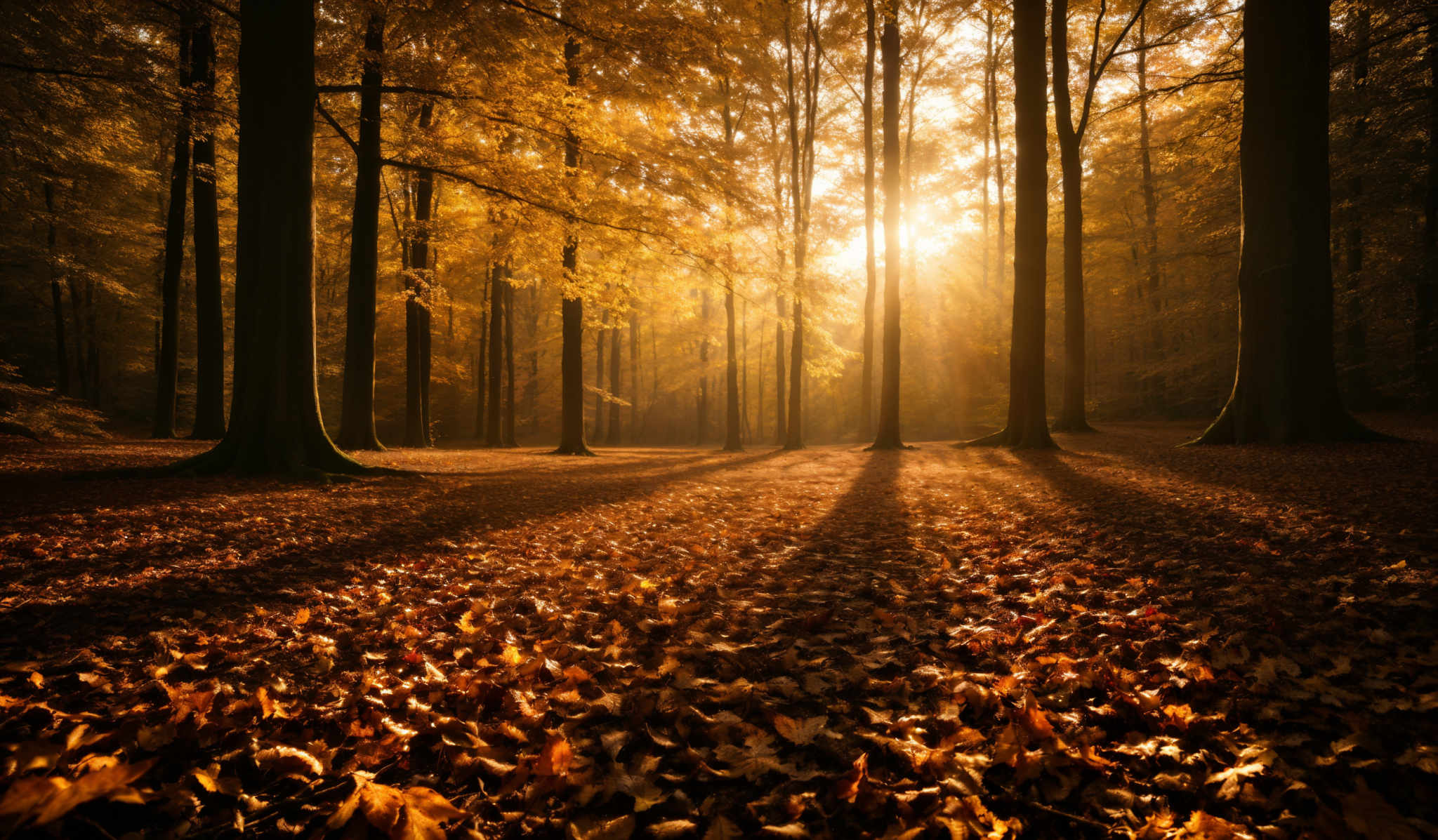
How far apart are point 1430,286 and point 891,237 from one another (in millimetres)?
11378

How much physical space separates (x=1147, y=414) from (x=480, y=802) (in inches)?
1023

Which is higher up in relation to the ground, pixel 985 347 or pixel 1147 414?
pixel 985 347

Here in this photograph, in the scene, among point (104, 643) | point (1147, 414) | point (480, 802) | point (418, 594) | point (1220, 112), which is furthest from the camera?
point (1147, 414)

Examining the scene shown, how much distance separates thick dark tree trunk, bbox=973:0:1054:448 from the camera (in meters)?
10.3

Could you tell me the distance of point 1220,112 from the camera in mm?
11047

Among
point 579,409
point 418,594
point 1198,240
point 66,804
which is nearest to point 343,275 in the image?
point 579,409

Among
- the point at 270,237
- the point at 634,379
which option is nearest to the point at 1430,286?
the point at 270,237

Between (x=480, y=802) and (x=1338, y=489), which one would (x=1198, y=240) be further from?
(x=480, y=802)

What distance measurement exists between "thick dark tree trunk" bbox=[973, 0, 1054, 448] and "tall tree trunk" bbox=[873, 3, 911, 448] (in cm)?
327

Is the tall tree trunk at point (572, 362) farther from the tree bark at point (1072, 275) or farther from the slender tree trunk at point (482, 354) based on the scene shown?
the tree bark at point (1072, 275)

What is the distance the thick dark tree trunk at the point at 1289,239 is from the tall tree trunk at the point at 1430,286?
292 inches

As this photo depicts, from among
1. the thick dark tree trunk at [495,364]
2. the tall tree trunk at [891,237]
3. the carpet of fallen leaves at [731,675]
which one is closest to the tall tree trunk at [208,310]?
the thick dark tree trunk at [495,364]

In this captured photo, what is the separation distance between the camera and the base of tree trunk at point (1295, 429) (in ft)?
22.1

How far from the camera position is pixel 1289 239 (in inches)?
276
